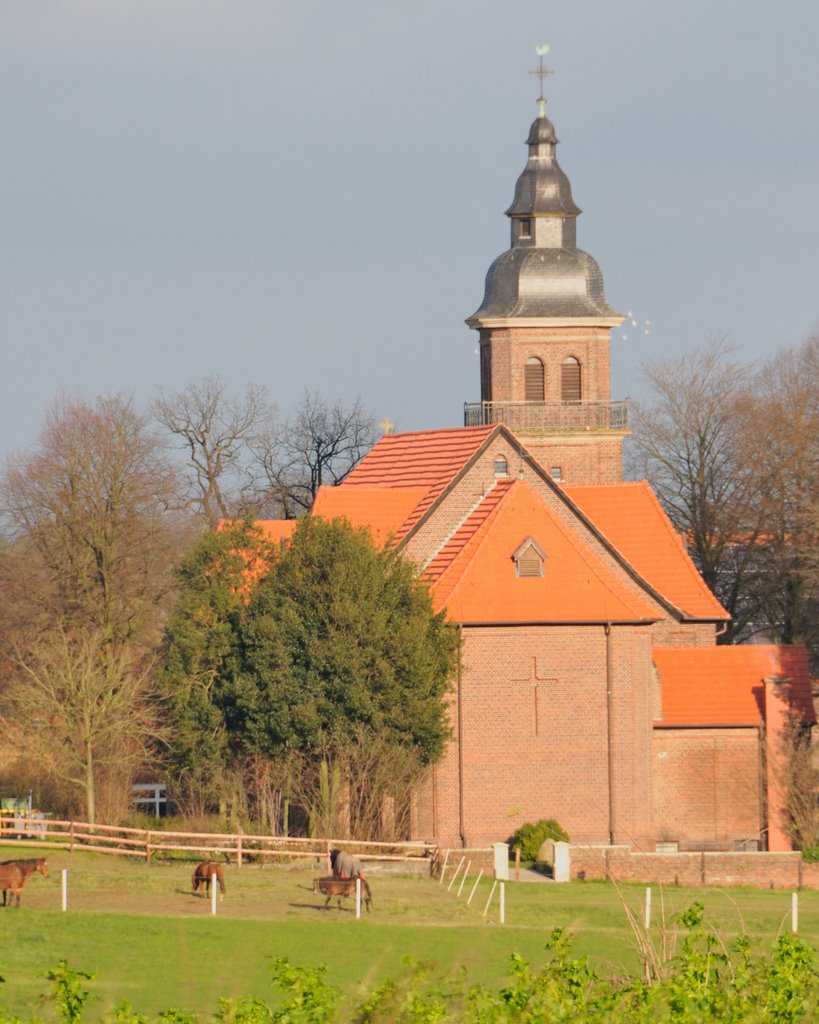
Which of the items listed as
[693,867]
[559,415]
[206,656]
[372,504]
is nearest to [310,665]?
[206,656]

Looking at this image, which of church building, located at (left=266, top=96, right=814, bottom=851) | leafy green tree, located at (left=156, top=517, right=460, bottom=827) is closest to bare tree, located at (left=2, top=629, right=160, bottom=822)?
leafy green tree, located at (left=156, top=517, right=460, bottom=827)

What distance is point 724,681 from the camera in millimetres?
49500

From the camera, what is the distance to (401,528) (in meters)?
48.5

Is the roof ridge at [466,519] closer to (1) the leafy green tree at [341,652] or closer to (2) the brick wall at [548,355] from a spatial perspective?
(1) the leafy green tree at [341,652]

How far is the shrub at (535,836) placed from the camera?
1719 inches

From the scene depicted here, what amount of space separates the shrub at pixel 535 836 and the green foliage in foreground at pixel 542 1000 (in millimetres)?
24646

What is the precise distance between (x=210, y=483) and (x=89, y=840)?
3446 centimetres

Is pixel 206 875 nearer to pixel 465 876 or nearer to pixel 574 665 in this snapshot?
pixel 465 876

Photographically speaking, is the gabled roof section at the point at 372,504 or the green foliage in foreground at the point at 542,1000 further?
the gabled roof section at the point at 372,504

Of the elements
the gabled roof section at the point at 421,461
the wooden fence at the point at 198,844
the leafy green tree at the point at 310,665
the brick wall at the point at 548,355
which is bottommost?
the wooden fence at the point at 198,844

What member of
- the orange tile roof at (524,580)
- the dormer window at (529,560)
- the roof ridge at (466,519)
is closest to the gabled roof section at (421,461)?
the roof ridge at (466,519)

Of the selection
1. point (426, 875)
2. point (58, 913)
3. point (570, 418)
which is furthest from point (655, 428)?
point (58, 913)

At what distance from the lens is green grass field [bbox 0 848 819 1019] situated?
85.0 ft

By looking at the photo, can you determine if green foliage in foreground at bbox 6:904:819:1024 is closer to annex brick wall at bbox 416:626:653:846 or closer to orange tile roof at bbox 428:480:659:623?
annex brick wall at bbox 416:626:653:846
